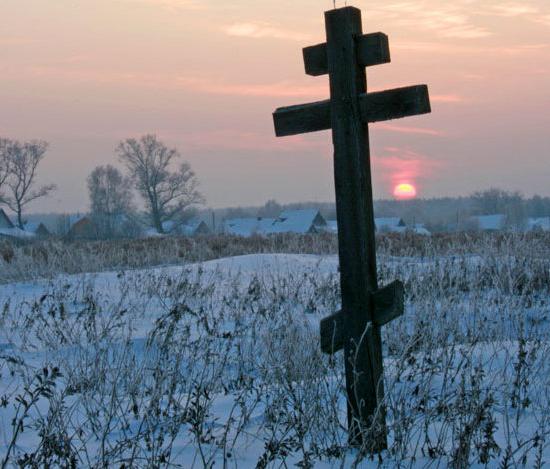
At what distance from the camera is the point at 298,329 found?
6.39m

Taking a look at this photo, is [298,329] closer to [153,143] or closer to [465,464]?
[465,464]

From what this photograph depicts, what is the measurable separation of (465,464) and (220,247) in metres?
22.7

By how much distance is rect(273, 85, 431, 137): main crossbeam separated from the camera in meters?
3.59

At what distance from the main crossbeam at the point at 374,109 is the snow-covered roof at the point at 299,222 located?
196 feet

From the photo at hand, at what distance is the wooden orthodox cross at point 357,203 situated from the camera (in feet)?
12.2

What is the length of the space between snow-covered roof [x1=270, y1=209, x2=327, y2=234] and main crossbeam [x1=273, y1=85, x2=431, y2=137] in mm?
59717

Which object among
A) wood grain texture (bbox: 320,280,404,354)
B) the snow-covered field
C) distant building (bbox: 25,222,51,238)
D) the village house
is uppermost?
distant building (bbox: 25,222,51,238)

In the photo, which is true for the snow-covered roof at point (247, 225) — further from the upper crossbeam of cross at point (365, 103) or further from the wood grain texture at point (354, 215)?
the wood grain texture at point (354, 215)

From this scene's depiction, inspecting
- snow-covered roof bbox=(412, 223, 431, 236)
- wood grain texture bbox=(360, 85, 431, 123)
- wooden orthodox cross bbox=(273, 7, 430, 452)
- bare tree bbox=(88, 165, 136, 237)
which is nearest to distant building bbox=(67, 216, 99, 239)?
bare tree bbox=(88, 165, 136, 237)

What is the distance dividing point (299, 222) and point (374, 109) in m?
62.7

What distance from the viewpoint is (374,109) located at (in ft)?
12.2

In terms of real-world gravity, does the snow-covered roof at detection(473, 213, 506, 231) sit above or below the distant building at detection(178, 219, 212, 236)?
below

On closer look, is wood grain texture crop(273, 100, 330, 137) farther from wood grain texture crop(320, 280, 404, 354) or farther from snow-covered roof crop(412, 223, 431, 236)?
snow-covered roof crop(412, 223, 431, 236)

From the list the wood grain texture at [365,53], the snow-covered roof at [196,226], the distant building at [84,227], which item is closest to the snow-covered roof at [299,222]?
the snow-covered roof at [196,226]
